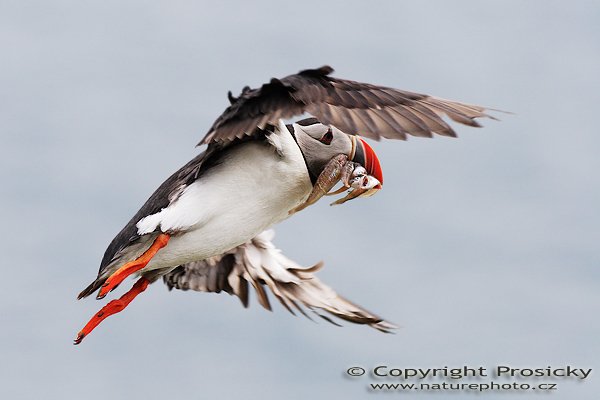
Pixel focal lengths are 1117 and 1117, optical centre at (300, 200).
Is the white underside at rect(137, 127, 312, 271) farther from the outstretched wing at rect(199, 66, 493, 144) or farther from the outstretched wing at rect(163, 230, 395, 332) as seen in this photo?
the outstretched wing at rect(163, 230, 395, 332)

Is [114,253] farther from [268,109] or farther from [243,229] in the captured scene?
[268,109]

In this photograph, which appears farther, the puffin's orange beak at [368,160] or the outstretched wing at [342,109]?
the puffin's orange beak at [368,160]

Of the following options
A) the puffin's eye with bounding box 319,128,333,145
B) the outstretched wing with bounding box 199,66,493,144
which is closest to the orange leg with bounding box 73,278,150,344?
the puffin's eye with bounding box 319,128,333,145

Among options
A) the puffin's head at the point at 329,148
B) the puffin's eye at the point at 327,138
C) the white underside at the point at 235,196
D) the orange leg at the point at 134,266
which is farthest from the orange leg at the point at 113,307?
the puffin's eye at the point at 327,138

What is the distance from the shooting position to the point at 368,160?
11.1 metres

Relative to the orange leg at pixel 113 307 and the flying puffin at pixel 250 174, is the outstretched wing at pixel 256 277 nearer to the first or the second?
the orange leg at pixel 113 307

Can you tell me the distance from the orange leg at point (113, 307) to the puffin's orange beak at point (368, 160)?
2.87m

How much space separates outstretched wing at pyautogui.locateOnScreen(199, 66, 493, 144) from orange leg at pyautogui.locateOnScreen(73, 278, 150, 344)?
2.82 m

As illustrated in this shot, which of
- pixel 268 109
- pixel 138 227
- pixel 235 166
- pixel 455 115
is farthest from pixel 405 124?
pixel 138 227

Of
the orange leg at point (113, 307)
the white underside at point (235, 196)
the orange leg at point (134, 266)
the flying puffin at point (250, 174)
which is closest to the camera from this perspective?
the flying puffin at point (250, 174)

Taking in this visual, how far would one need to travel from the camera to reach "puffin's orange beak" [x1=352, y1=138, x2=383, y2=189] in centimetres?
1109

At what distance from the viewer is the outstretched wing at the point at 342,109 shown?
921 centimetres

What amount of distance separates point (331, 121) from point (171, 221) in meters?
2.26

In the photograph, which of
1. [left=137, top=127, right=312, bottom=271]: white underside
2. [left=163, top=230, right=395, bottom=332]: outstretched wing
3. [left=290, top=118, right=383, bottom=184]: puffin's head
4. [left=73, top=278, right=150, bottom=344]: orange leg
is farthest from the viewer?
[left=163, top=230, right=395, bottom=332]: outstretched wing
